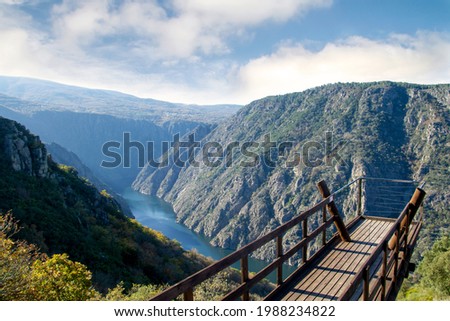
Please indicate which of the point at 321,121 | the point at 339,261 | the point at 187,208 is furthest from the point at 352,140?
the point at 339,261

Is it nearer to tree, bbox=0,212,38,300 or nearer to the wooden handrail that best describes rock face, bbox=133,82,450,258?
the wooden handrail

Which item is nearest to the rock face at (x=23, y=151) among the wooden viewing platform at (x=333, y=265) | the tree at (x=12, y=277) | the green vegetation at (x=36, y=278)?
the green vegetation at (x=36, y=278)

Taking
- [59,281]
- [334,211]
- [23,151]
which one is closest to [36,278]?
[59,281]

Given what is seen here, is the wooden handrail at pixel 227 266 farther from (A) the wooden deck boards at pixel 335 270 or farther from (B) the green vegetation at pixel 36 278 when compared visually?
(B) the green vegetation at pixel 36 278

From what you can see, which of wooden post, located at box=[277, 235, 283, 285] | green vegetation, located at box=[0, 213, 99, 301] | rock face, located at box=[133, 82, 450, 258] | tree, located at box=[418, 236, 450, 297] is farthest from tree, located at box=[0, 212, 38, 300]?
rock face, located at box=[133, 82, 450, 258]

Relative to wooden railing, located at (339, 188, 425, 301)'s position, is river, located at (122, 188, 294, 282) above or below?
below
